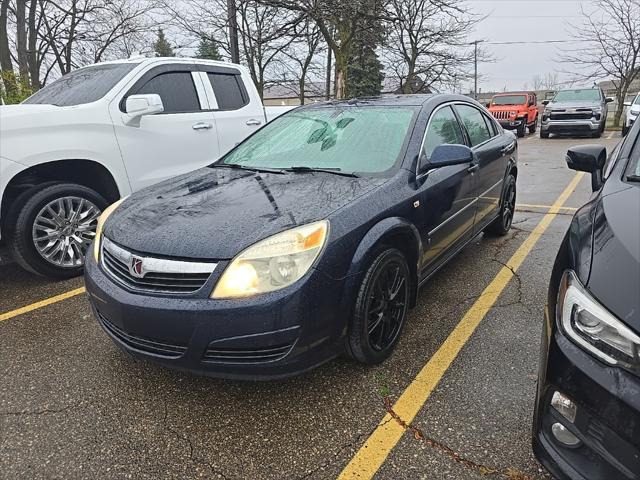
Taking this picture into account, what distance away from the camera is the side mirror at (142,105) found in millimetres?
4070

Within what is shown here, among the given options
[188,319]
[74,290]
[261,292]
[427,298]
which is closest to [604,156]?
[427,298]

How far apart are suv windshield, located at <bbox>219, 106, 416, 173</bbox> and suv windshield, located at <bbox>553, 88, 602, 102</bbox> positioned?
16613 mm

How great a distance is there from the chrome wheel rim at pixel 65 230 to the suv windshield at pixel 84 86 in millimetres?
997

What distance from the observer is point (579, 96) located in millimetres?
17156

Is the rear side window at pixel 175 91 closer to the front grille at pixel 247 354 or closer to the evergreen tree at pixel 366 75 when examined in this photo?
the front grille at pixel 247 354

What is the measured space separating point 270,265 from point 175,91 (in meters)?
3.47

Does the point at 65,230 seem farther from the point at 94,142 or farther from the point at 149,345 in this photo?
the point at 149,345

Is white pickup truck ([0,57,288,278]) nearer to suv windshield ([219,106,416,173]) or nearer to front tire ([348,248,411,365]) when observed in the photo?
suv windshield ([219,106,416,173])

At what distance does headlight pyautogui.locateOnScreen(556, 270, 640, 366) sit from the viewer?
1.39m

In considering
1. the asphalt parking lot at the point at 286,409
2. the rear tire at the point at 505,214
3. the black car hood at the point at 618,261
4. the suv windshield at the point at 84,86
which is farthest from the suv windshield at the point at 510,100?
the black car hood at the point at 618,261

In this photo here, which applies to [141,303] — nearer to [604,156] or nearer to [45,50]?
[604,156]

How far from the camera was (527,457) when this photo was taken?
2.03 meters

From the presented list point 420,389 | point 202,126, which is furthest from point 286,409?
point 202,126

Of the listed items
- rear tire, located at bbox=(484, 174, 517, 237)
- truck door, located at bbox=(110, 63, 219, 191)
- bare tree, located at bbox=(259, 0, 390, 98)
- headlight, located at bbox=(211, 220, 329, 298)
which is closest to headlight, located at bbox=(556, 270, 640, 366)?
headlight, located at bbox=(211, 220, 329, 298)
